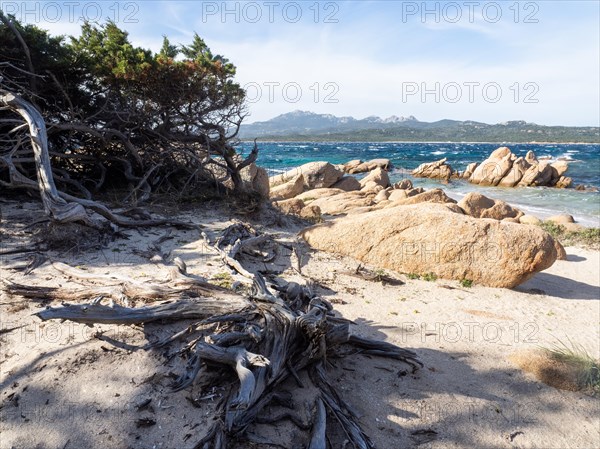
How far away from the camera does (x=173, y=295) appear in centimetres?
474

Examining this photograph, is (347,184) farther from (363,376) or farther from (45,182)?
(363,376)

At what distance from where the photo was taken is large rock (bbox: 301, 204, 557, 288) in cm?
746

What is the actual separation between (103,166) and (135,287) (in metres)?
7.79

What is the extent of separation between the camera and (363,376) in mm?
4332

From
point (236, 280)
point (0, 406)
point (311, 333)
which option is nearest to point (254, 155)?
point (236, 280)

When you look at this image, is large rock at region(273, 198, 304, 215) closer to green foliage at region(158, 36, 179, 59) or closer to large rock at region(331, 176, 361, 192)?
green foliage at region(158, 36, 179, 59)

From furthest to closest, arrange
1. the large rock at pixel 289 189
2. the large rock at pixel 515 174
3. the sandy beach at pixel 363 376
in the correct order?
the large rock at pixel 515 174 → the large rock at pixel 289 189 → the sandy beach at pixel 363 376

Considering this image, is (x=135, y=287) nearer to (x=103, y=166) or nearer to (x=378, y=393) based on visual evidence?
(x=378, y=393)

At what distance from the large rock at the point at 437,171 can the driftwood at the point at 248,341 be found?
33.2m

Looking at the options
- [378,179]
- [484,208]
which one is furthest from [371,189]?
[484,208]

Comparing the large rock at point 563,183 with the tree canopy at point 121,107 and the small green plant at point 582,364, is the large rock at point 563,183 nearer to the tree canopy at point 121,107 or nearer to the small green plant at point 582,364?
the tree canopy at point 121,107

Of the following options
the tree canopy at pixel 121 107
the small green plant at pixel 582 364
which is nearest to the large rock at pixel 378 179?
the tree canopy at pixel 121 107

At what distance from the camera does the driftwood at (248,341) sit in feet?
10.8

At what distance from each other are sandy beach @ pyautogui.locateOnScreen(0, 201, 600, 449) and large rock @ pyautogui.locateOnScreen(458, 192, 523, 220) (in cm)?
759
